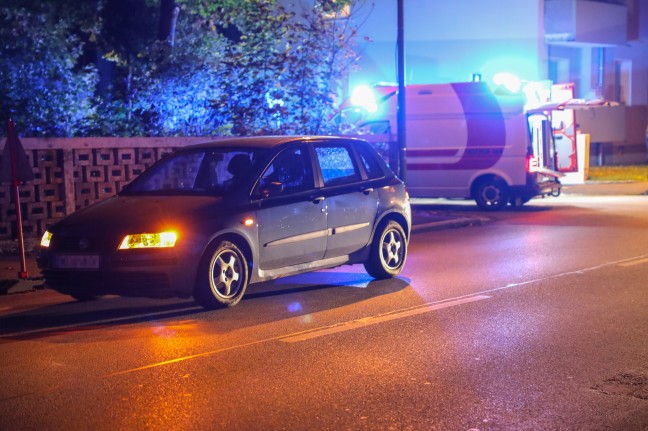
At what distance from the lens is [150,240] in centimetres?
849

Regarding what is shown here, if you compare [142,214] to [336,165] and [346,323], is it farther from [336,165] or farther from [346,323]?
[336,165]

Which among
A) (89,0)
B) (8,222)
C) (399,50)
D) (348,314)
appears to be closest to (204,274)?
(348,314)

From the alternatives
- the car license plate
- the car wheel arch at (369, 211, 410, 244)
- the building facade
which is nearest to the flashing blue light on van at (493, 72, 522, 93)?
the building facade

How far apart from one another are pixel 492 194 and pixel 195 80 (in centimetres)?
708

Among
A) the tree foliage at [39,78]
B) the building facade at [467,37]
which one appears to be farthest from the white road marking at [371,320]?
the building facade at [467,37]

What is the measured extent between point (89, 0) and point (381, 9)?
10918 mm

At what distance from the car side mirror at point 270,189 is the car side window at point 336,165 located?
849 mm

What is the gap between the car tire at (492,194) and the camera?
67.6 feet

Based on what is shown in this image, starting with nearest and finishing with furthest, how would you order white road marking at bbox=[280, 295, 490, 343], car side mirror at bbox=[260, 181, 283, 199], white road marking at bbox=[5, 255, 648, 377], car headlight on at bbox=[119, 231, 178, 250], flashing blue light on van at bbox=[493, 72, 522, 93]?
1. white road marking at bbox=[5, 255, 648, 377]
2. white road marking at bbox=[280, 295, 490, 343]
3. car headlight on at bbox=[119, 231, 178, 250]
4. car side mirror at bbox=[260, 181, 283, 199]
5. flashing blue light on van at bbox=[493, 72, 522, 93]

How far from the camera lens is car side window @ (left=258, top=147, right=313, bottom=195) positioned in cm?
950

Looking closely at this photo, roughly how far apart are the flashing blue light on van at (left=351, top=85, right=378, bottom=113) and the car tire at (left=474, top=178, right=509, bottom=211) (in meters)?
3.26

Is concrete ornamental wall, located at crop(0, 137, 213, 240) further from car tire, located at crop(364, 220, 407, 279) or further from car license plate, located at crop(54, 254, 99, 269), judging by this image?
car tire, located at crop(364, 220, 407, 279)

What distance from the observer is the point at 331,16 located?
20.7 metres

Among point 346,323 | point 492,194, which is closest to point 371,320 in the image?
point 346,323
